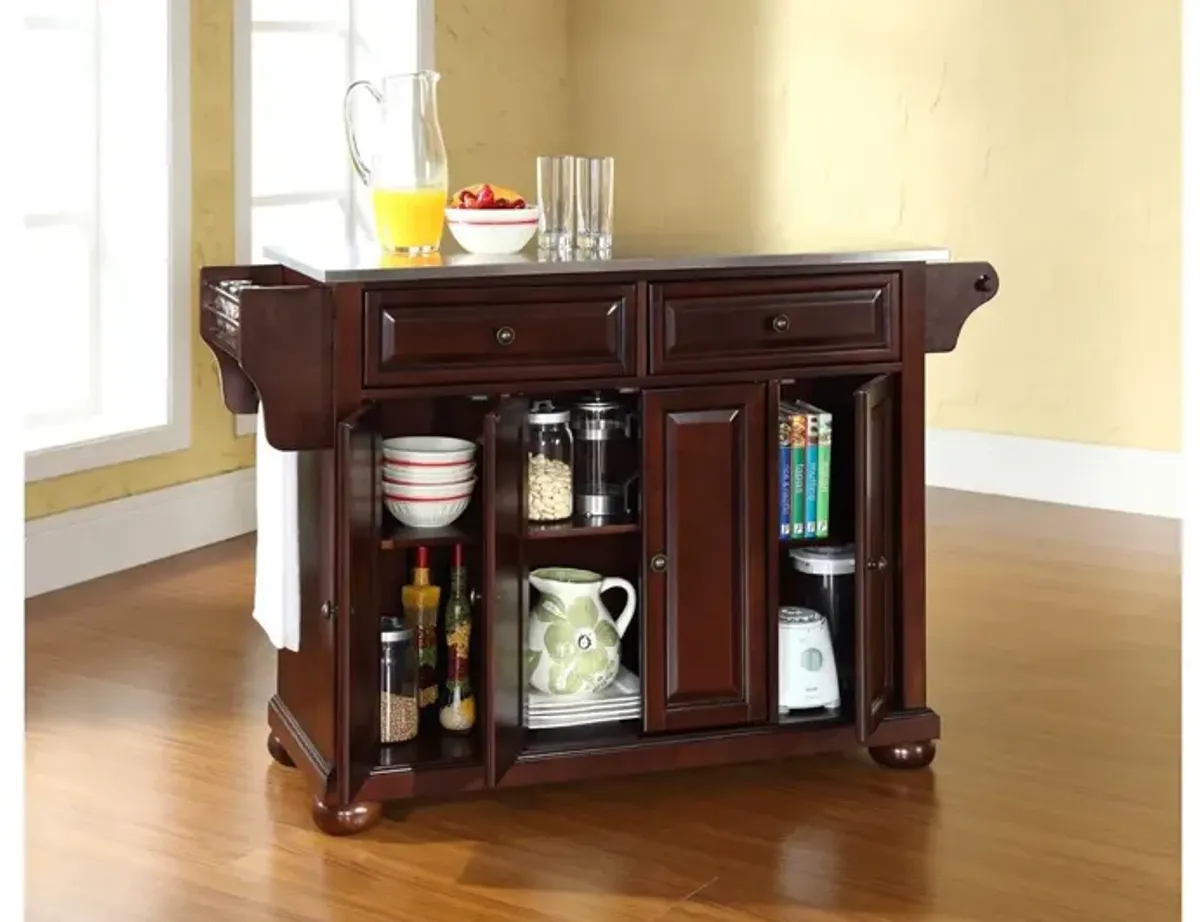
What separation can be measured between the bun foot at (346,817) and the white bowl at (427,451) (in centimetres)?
49

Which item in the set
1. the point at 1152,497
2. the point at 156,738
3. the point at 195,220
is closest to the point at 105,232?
the point at 195,220

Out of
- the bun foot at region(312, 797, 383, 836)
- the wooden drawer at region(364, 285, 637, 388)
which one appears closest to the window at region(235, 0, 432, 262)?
the wooden drawer at region(364, 285, 637, 388)

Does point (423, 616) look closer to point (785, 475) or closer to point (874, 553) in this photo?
point (785, 475)

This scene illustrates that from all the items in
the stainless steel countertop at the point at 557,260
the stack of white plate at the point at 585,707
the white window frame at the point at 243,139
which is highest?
the white window frame at the point at 243,139

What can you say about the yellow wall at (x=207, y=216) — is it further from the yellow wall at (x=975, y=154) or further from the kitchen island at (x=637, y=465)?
the kitchen island at (x=637, y=465)

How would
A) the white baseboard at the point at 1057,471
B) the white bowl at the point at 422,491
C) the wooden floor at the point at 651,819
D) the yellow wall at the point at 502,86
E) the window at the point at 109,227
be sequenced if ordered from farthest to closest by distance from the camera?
the yellow wall at the point at 502,86 → the white baseboard at the point at 1057,471 → the window at the point at 109,227 → the white bowl at the point at 422,491 → the wooden floor at the point at 651,819

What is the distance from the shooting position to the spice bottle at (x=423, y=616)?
2674mm

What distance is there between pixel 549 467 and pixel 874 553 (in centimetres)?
52

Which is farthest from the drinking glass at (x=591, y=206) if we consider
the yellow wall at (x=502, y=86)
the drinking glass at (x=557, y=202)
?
the yellow wall at (x=502, y=86)

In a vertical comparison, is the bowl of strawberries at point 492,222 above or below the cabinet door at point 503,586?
above

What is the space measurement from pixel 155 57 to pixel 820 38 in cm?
Result: 200

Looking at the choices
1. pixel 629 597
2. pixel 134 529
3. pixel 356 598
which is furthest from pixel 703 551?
pixel 134 529

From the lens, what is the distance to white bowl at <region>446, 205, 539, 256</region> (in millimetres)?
2783

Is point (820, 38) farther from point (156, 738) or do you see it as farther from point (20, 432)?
point (20, 432)
